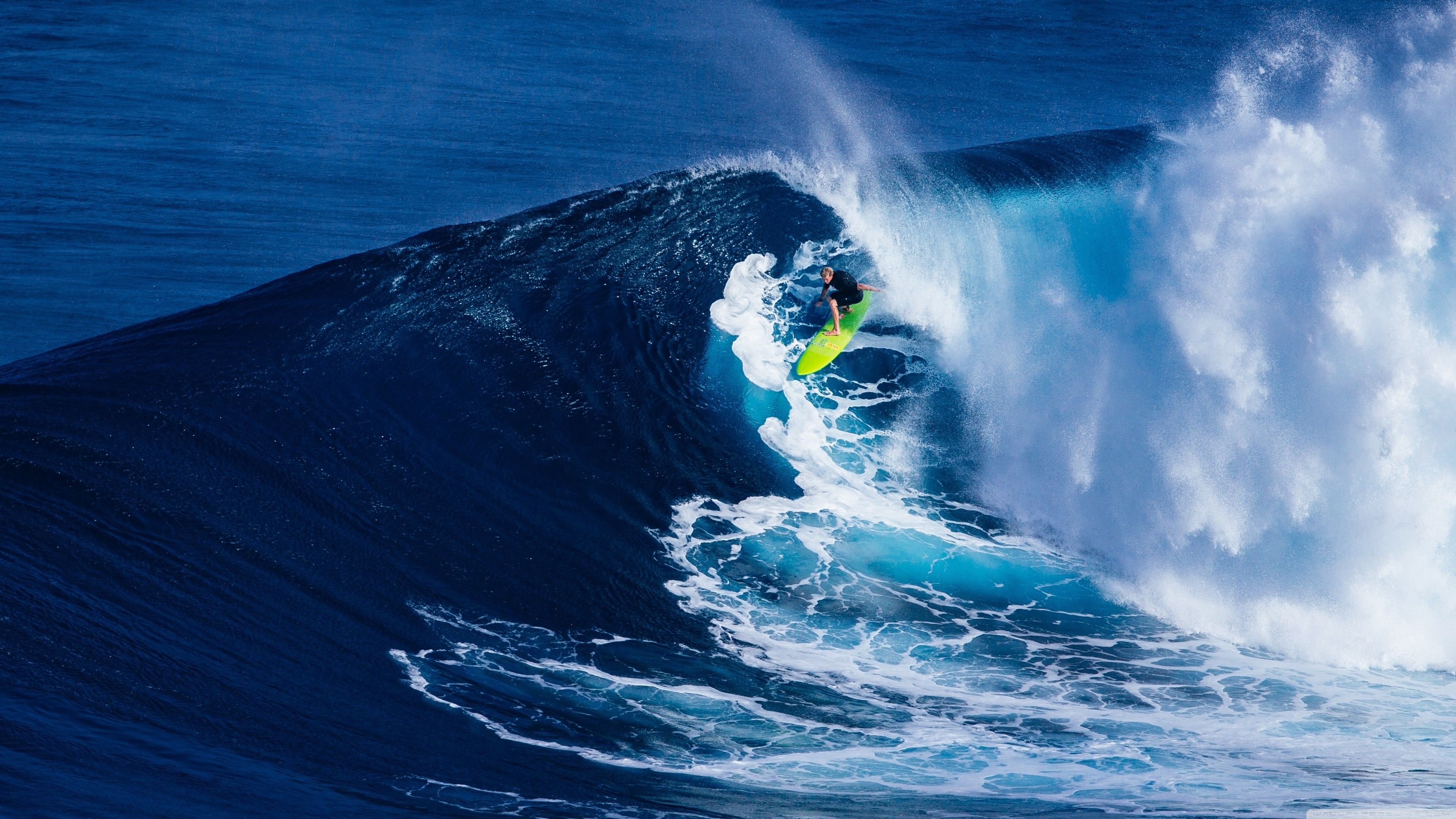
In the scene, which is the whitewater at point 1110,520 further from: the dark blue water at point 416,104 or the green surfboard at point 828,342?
the dark blue water at point 416,104

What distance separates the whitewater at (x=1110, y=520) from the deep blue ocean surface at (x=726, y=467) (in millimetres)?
60

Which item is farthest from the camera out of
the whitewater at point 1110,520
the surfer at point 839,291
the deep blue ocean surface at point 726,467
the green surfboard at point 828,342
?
the surfer at point 839,291

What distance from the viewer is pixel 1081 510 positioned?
13617 mm

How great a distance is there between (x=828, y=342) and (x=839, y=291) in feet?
2.58

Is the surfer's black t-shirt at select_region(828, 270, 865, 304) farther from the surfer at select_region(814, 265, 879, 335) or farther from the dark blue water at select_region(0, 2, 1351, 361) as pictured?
the dark blue water at select_region(0, 2, 1351, 361)

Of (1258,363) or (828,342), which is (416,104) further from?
(1258,363)

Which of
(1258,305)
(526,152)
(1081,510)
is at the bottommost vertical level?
(1081,510)

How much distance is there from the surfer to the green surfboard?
10 cm

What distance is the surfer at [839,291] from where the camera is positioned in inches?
661

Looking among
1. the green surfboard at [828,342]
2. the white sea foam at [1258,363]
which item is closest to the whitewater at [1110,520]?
the white sea foam at [1258,363]

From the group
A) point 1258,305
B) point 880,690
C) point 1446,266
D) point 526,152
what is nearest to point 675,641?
point 880,690

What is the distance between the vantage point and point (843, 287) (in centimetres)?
1680

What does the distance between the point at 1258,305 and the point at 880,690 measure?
781cm

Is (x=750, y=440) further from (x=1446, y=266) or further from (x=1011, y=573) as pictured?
(x=1446, y=266)
